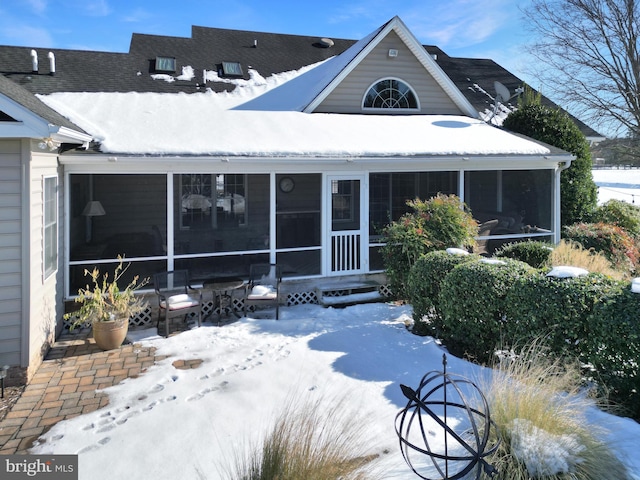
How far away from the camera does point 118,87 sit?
12.3 meters

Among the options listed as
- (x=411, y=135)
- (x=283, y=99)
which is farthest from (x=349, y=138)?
(x=283, y=99)

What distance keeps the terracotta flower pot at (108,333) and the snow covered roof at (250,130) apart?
285 centimetres

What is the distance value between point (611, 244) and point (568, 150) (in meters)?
3.55

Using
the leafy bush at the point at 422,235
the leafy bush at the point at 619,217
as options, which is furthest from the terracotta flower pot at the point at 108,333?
the leafy bush at the point at 619,217

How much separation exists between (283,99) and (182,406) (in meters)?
9.76

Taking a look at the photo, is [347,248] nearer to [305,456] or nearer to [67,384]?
[67,384]

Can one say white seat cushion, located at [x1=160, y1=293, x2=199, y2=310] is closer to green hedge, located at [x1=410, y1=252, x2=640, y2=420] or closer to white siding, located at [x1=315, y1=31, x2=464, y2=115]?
green hedge, located at [x1=410, y1=252, x2=640, y2=420]

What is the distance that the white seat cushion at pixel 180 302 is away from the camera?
24.4 ft

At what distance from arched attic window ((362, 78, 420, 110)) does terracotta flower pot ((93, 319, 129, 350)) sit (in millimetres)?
8461

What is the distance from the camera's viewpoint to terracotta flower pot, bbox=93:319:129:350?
669 cm

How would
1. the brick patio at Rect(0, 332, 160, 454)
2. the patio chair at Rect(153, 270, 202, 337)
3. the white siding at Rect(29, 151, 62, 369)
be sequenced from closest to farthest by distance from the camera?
the brick patio at Rect(0, 332, 160, 454)
the white siding at Rect(29, 151, 62, 369)
the patio chair at Rect(153, 270, 202, 337)

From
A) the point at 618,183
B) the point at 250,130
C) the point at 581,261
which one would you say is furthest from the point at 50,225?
the point at 618,183

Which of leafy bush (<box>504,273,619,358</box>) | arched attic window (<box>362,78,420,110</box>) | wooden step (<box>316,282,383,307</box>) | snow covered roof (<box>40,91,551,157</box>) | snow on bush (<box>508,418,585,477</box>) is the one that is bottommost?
snow on bush (<box>508,418,585,477</box>)

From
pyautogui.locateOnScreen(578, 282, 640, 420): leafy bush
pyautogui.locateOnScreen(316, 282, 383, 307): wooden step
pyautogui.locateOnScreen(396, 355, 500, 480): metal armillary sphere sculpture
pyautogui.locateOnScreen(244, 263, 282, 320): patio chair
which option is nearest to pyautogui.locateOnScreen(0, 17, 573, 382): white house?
pyautogui.locateOnScreen(316, 282, 383, 307): wooden step
